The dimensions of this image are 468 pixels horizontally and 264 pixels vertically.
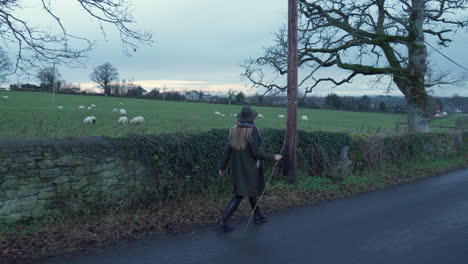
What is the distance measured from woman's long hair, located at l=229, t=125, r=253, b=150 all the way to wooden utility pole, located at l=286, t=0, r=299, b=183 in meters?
3.07

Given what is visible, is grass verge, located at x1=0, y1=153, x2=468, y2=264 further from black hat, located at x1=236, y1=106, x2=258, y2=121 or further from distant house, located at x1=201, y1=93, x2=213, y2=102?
distant house, located at x1=201, y1=93, x2=213, y2=102

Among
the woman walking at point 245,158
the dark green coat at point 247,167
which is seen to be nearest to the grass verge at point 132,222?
the woman walking at point 245,158

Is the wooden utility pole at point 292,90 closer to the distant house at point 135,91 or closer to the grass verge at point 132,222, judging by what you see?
the grass verge at point 132,222

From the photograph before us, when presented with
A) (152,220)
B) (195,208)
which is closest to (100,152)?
(152,220)

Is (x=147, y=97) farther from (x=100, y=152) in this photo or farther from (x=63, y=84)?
(x=100, y=152)

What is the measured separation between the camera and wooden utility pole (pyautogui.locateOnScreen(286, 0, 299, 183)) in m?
8.40

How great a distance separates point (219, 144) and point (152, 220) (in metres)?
2.46

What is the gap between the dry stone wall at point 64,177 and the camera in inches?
214

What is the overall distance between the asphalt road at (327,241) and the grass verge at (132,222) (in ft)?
1.16

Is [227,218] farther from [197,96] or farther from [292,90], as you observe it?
[197,96]

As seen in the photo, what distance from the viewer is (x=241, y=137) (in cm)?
568

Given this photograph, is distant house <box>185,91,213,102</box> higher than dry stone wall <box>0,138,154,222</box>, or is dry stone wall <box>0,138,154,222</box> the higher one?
distant house <box>185,91,213,102</box>

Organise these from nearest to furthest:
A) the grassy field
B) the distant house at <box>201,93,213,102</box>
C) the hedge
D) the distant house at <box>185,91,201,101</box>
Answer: the hedge < the grassy field < the distant house at <box>201,93,213,102</box> < the distant house at <box>185,91,201,101</box>

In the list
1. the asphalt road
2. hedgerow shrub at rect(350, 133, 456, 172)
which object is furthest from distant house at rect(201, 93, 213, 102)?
the asphalt road
